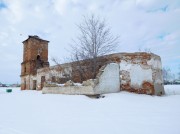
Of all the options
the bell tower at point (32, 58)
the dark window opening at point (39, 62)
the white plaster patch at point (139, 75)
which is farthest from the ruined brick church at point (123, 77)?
the dark window opening at point (39, 62)

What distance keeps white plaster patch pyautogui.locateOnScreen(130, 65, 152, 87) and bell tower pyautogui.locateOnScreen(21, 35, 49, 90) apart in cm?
2010

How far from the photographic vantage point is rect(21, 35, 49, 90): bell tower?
30.6 metres

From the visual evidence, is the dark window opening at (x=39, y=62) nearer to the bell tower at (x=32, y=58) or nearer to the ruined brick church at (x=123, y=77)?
the bell tower at (x=32, y=58)

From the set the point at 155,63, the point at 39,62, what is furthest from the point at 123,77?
the point at 39,62

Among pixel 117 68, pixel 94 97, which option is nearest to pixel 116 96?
pixel 94 97

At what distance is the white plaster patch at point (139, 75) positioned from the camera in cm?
1286

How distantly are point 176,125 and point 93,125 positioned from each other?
2.25 meters

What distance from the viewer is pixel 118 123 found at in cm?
564

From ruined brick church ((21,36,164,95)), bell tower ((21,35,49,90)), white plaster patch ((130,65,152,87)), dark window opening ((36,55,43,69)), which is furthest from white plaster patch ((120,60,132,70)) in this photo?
dark window opening ((36,55,43,69))

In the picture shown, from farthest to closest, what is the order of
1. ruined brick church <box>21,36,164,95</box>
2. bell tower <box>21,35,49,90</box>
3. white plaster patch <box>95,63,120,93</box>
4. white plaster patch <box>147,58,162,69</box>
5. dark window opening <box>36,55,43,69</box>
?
dark window opening <box>36,55,43,69</box>, bell tower <box>21,35,49,90</box>, white plaster patch <box>147,58,162,69</box>, ruined brick church <box>21,36,164,95</box>, white plaster patch <box>95,63,120,93</box>

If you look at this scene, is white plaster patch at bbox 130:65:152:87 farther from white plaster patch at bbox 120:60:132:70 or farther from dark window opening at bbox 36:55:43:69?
dark window opening at bbox 36:55:43:69

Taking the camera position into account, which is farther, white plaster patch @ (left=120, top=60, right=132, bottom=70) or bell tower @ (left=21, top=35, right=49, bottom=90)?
bell tower @ (left=21, top=35, right=49, bottom=90)

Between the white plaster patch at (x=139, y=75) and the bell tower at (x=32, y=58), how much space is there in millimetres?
20095

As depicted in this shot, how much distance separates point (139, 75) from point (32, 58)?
22182 mm
